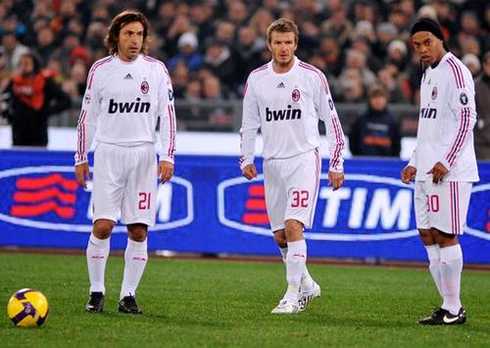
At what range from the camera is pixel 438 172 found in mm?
8945

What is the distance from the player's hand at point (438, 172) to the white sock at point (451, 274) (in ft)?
1.83

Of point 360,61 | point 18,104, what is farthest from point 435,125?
point 360,61

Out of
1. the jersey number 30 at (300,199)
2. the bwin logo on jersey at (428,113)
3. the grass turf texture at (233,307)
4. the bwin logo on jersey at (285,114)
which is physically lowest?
the grass turf texture at (233,307)

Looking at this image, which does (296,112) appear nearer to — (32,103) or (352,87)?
(32,103)

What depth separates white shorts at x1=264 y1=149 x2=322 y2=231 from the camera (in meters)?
9.67

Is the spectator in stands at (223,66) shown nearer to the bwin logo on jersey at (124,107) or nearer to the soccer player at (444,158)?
the bwin logo on jersey at (124,107)

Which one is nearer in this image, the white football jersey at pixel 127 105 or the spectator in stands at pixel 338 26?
the white football jersey at pixel 127 105

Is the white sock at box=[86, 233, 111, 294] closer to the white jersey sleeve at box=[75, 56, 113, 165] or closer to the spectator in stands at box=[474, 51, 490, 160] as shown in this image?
the white jersey sleeve at box=[75, 56, 113, 165]

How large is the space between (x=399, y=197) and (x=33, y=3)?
445 inches

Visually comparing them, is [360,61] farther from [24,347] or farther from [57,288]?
[24,347]

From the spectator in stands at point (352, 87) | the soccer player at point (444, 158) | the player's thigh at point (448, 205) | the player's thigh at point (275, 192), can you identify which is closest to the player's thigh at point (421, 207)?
the soccer player at point (444, 158)

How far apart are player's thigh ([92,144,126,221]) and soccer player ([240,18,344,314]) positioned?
1307 millimetres

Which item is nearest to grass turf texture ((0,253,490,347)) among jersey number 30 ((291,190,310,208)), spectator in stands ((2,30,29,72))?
jersey number 30 ((291,190,310,208))

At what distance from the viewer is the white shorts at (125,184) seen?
9.38 meters
